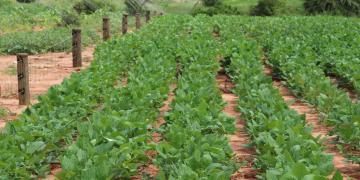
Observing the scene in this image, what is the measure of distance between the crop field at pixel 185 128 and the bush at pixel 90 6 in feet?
60.1

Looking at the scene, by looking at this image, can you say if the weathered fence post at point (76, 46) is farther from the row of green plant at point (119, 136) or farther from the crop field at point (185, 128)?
the row of green plant at point (119, 136)

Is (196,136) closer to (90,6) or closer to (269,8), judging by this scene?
(90,6)

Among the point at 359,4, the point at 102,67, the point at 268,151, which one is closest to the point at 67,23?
the point at 102,67

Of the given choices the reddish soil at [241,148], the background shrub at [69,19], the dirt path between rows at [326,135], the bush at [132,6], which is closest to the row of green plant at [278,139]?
the reddish soil at [241,148]

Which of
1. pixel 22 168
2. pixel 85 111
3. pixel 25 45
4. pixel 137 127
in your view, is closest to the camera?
pixel 22 168

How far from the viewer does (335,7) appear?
A: 36750mm

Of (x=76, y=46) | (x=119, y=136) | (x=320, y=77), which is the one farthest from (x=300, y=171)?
(x=76, y=46)

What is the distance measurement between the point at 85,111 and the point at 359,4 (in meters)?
33.6

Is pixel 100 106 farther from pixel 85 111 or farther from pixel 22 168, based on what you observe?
pixel 22 168

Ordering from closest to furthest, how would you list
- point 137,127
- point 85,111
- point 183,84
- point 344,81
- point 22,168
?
1. point 22,168
2. point 137,127
3. point 85,111
4. point 183,84
5. point 344,81

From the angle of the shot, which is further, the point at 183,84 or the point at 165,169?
the point at 183,84

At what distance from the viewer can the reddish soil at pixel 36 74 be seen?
8558mm

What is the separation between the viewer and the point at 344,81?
10.5m

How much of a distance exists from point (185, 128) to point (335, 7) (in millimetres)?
32944
